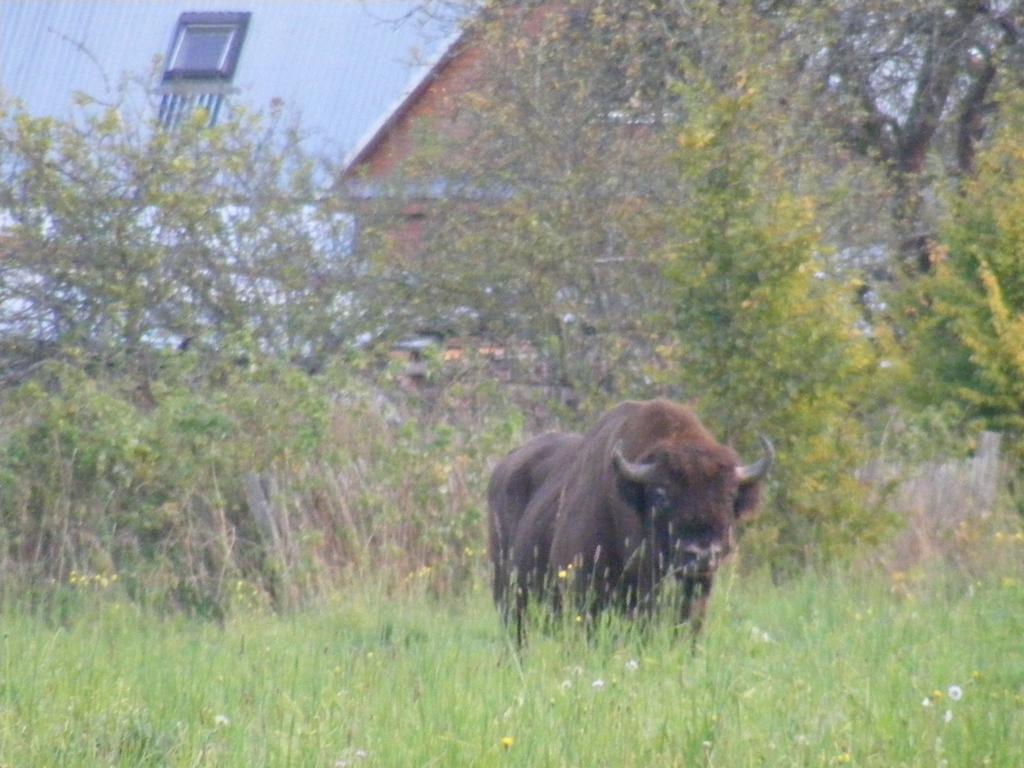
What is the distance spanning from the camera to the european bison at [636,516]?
8984 millimetres

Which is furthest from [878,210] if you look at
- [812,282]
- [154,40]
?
[154,40]

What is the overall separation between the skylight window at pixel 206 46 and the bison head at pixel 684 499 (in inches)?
857

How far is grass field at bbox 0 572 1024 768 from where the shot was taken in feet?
18.9

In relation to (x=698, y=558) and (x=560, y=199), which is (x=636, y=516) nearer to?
(x=698, y=558)

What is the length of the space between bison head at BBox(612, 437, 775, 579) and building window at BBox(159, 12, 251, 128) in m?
19.7

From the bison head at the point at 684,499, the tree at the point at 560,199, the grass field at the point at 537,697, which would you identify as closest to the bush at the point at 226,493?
the tree at the point at 560,199

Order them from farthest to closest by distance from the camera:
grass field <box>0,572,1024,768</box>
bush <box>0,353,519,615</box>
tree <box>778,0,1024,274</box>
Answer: tree <box>778,0,1024,274</box>, bush <box>0,353,519,615</box>, grass field <box>0,572,1024,768</box>

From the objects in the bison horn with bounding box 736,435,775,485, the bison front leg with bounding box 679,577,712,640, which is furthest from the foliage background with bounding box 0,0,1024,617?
the bison front leg with bounding box 679,577,712,640

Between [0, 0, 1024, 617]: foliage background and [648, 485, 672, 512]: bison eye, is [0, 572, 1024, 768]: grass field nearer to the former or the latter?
[648, 485, 672, 512]: bison eye

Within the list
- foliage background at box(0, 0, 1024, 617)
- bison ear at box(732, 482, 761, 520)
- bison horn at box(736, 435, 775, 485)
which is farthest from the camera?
foliage background at box(0, 0, 1024, 617)

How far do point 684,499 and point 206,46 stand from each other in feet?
79.5

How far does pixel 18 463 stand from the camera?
46.0 feet

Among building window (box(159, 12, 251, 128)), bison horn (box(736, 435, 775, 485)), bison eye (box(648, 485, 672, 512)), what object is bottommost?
bison eye (box(648, 485, 672, 512))

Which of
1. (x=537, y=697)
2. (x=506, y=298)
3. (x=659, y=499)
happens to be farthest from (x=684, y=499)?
(x=506, y=298)
